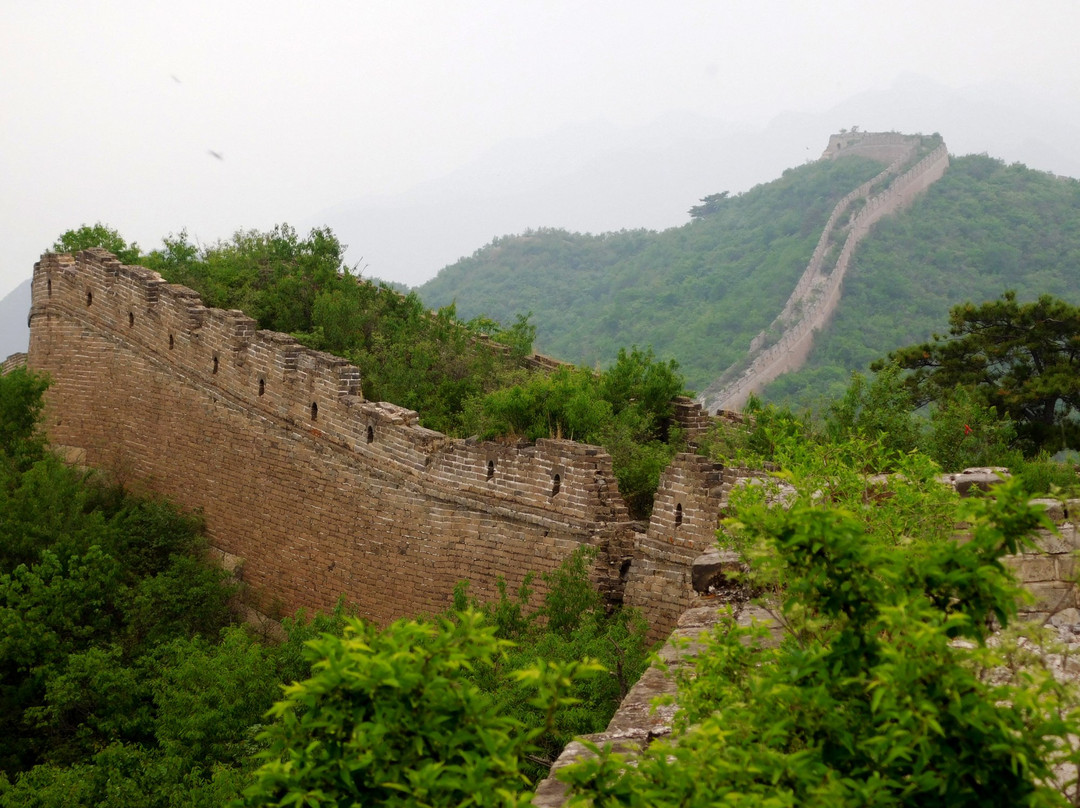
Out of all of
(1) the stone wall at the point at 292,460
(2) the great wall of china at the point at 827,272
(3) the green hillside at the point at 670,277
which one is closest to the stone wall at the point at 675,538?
(1) the stone wall at the point at 292,460

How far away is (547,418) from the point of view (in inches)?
424

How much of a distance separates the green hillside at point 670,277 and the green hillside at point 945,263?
286 cm

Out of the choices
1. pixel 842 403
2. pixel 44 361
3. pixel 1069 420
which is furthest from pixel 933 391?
pixel 44 361

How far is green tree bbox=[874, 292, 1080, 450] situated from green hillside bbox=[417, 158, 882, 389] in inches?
667

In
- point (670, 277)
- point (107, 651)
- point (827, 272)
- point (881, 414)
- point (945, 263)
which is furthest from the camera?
point (670, 277)

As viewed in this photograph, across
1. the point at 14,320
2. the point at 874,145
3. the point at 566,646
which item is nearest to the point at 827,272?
the point at 874,145

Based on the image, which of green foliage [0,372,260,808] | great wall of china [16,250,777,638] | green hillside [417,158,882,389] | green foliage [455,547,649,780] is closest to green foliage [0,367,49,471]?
green foliage [0,372,260,808]

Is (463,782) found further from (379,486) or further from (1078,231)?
(1078,231)

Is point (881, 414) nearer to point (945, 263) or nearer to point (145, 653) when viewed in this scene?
point (145, 653)

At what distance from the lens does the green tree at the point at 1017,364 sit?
15.8m

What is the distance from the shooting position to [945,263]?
40656 millimetres

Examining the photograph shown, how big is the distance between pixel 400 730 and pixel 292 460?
27.2 feet

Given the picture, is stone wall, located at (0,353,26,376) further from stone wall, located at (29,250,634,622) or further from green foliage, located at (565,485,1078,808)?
green foliage, located at (565,485,1078,808)

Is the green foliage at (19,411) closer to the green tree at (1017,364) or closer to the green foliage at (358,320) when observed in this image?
the green foliage at (358,320)
